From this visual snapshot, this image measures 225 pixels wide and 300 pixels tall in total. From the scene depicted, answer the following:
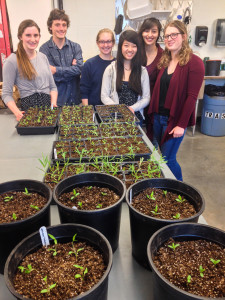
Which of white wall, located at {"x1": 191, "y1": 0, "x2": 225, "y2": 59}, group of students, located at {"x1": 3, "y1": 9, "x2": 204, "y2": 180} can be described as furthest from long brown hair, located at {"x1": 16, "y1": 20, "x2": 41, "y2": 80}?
white wall, located at {"x1": 191, "y1": 0, "x2": 225, "y2": 59}

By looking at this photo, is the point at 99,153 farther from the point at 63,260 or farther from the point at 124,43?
the point at 124,43

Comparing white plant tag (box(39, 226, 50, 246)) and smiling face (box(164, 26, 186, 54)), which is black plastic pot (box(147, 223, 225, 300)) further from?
smiling face (box(164, 26, 186, 54))

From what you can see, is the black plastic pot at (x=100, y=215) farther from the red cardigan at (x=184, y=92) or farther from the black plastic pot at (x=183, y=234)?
the red cardigan at (x=184, y=92)

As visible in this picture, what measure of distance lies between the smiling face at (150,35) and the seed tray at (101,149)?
55.9 inches

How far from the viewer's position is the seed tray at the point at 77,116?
223 cm

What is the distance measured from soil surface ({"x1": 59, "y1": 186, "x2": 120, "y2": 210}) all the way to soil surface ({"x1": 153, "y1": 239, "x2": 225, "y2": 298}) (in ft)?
0.98

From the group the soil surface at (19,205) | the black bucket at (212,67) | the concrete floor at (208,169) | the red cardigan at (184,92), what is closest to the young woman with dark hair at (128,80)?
the red cardigan at (184,92)

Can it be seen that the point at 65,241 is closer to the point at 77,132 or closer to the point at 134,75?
the point at 77,132

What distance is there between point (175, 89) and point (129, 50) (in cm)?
66

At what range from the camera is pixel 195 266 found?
69cm

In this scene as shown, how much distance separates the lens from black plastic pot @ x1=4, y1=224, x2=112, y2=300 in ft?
2.07

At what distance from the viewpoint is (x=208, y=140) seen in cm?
468

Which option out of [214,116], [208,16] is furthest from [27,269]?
[208,16]

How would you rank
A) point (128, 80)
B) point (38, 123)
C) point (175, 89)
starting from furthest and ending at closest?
1. point (128, 80)
2. point (175, 89)
3. point (38, 123)
